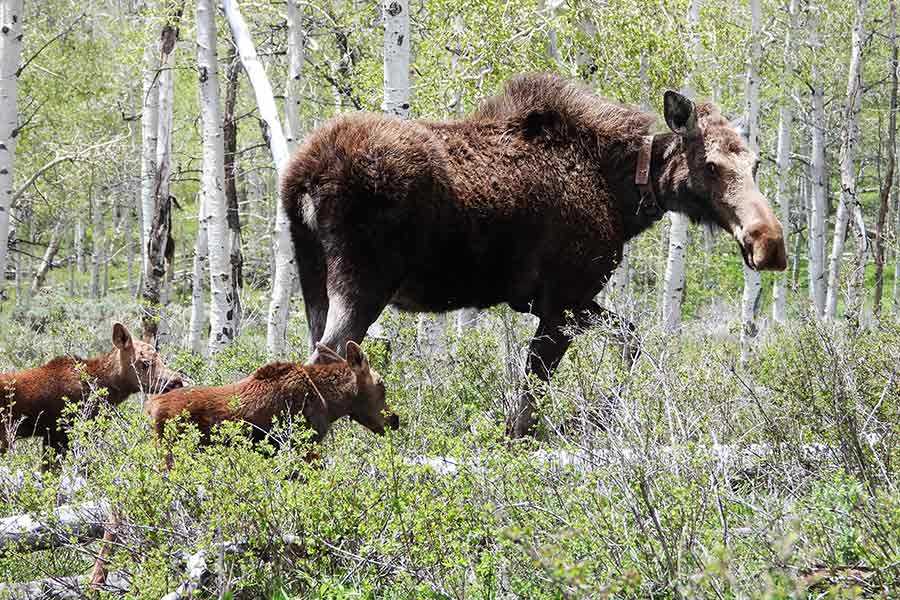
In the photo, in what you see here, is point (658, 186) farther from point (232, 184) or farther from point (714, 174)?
point (232, 184)

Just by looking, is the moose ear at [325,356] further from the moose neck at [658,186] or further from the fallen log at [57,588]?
the moose neck at [658,186]

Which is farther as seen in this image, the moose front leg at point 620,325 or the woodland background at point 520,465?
the moose front leg at point 620,325

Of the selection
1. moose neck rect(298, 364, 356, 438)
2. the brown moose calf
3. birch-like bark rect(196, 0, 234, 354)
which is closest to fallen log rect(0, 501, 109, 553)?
the brown moose calf

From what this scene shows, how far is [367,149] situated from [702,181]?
2560 mm

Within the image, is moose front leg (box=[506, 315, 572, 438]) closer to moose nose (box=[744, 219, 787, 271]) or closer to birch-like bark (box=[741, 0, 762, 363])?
moose nose (box=[744, 219, 787, 271])

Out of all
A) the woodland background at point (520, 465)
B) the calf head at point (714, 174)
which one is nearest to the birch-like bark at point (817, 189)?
the woodland background at point (520, 465)

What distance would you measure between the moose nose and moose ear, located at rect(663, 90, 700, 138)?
962 millimetres

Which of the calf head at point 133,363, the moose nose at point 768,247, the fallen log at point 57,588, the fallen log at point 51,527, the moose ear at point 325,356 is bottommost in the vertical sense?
the fallen log at point 57,588

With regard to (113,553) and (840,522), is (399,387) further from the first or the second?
(840,522)

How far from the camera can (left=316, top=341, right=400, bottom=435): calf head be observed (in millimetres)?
6328

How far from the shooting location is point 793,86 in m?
21.7

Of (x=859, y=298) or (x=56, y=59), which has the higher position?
(x=56, y=59)

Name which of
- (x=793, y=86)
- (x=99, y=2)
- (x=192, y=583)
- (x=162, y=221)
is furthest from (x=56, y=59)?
(x=192, y=583)

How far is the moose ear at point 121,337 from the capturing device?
7.80 metres
